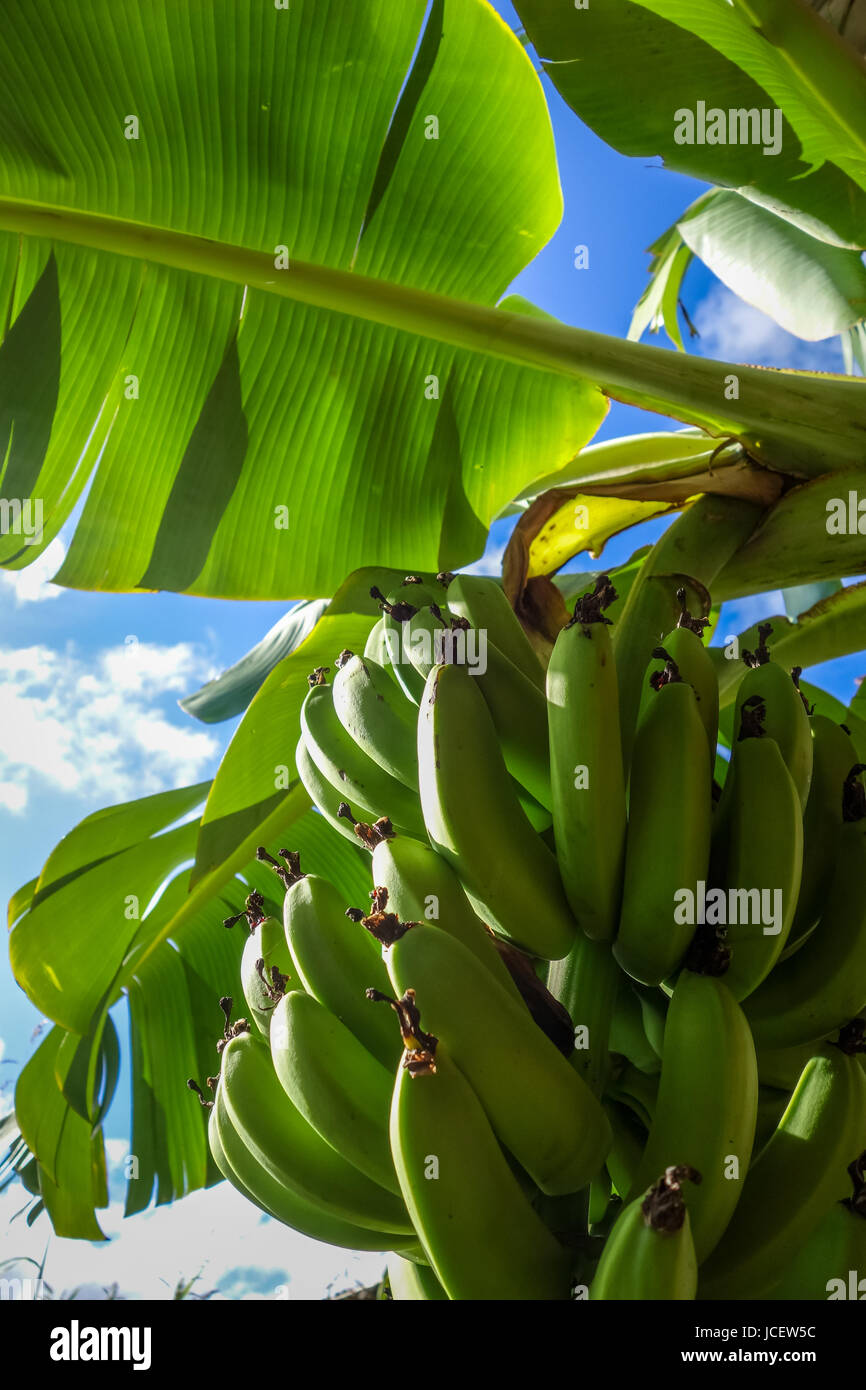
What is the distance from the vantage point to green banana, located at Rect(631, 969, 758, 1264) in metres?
0.49

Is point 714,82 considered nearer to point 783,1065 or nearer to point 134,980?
point 783,1065

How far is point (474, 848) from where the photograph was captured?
573 millimetres

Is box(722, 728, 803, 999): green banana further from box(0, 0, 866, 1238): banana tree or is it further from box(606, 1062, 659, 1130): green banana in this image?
box(0, 0, 866, 1238): banana tree

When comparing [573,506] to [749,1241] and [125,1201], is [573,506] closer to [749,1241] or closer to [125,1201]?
[749,1241]

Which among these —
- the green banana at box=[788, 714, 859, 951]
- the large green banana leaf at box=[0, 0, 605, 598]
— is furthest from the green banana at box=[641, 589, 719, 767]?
the large green banana leaf at box=[0, 0, 605, 598]

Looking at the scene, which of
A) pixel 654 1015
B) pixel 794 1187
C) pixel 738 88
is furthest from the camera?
pixel 738 88

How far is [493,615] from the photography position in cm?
74

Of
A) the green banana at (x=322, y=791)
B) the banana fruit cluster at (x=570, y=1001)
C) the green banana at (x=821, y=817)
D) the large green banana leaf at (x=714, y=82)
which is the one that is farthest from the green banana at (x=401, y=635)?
the large green banana leaf at (x=714, y=82)

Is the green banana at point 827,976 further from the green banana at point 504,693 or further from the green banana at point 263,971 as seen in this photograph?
the green banana at point 263,971

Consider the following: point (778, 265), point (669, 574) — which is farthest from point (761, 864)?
point (778, 265)

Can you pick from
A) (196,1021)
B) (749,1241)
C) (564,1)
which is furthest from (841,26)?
(196,1021)

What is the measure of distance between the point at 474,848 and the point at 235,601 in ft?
1.84

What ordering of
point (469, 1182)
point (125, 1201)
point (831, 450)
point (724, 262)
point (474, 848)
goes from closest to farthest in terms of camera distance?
point (469, 1182)
point (474, 848)
point (831, 450)
point (125, 1201)
point (724, 262)

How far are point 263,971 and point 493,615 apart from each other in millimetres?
331
